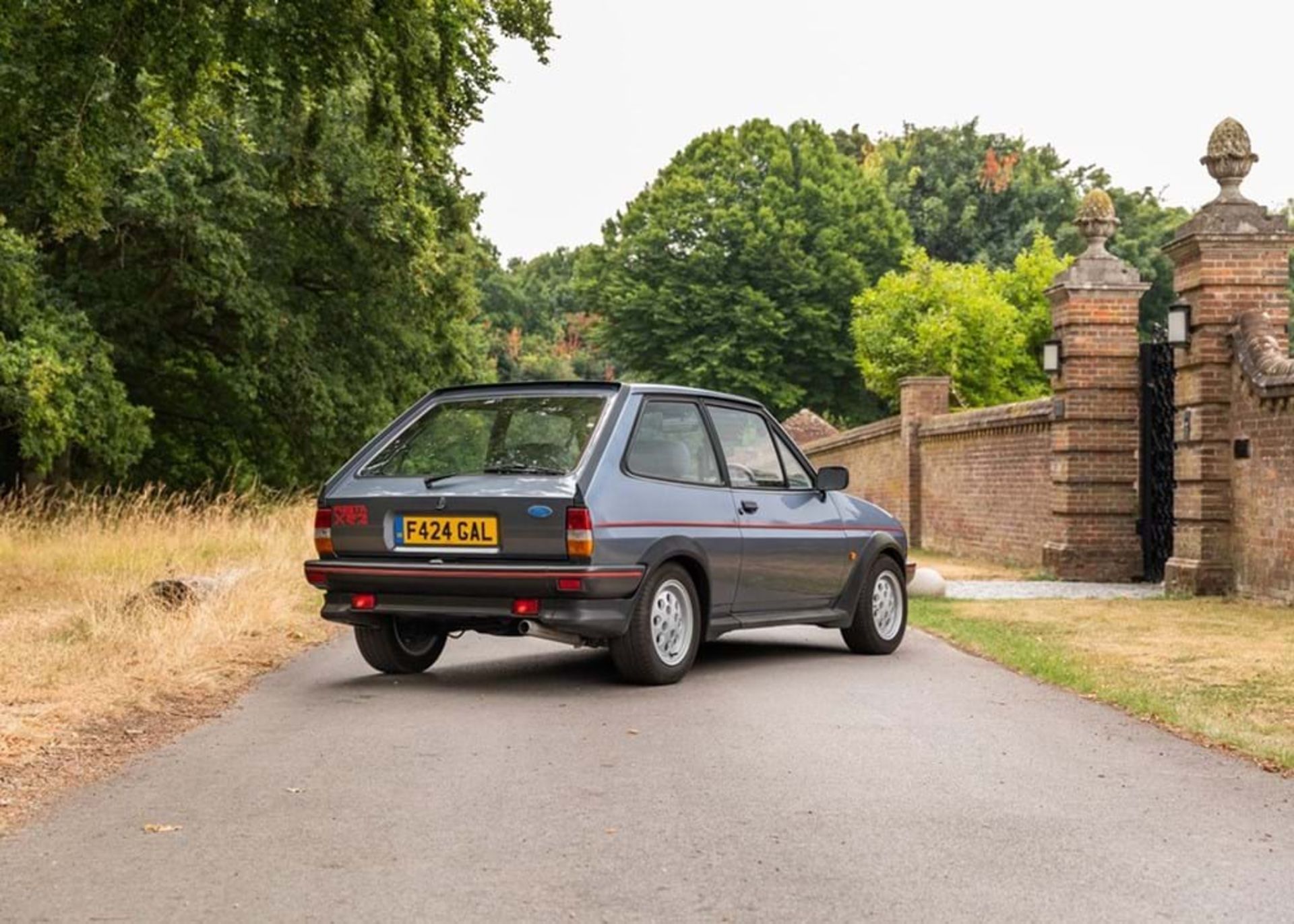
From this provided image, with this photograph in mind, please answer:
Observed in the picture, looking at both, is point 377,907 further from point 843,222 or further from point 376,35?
point 843,222

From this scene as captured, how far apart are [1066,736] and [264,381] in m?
24.1

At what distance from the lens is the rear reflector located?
909 cm

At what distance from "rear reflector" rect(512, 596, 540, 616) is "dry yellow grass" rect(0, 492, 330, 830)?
170 centimetres

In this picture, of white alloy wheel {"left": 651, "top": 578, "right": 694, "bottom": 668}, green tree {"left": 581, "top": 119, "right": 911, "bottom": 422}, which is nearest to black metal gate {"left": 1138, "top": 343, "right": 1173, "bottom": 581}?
white alloy wheel {"left": 651, "top": 578, "right": 694, "bottom": 668}

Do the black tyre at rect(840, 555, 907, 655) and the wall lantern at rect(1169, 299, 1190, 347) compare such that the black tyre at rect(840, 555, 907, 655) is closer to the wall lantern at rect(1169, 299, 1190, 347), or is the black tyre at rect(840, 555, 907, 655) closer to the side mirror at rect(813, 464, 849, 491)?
the side mirror at rect(813, 464, 849, 491)

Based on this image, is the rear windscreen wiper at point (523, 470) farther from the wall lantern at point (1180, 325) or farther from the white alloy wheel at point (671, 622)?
the wall lantern at point (1180, 325)

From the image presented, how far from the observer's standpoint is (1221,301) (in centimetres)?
1734

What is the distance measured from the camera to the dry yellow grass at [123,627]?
779cm

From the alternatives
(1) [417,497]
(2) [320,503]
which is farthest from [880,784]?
(2) [320,503]

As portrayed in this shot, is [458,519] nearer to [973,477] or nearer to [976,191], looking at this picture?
[973,477]

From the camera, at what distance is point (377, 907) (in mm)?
4801

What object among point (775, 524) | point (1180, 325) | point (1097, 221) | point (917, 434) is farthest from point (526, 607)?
point (917, 434)

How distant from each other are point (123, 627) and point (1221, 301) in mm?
11486

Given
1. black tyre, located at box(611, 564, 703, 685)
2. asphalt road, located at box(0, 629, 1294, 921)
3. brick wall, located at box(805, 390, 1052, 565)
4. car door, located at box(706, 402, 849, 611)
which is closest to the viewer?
asphalt road, located at box(0, 629, 1294, 921)
